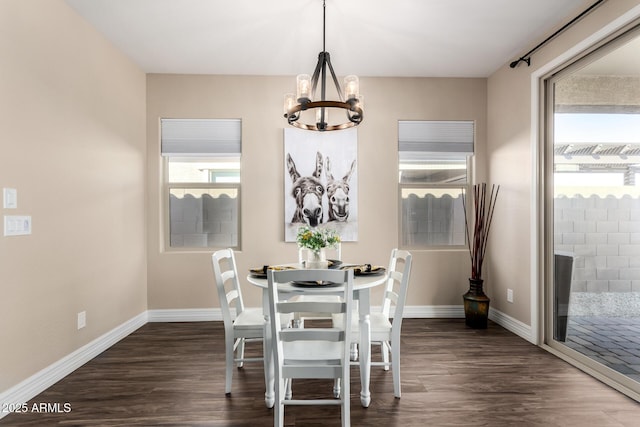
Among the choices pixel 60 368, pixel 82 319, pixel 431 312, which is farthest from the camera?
pixel 431 312

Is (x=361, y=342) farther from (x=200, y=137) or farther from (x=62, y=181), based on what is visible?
(x=200, y=137)

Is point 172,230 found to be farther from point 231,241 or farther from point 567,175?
point 567,175

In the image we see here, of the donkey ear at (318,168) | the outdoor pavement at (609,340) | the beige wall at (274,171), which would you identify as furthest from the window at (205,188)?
the outdoor pavement at (609,340)

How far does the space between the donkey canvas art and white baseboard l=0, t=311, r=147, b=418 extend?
73.5 inches

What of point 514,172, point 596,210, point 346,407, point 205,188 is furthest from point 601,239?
point 205,188

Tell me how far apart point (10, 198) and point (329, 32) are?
8.47 ft

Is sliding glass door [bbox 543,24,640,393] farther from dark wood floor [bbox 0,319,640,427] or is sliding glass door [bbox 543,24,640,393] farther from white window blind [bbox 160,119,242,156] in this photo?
white window blind [bbox 160,119,242,156]

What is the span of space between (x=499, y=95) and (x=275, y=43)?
2.40 metres

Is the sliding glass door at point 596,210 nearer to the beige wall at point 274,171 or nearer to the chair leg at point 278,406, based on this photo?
the beige wall at point 274,171

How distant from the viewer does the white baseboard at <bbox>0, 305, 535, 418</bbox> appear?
2272 millimetres

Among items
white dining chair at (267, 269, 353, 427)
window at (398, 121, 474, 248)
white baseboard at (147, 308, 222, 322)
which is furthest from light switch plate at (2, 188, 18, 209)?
window at (398, 121, 474, 248)

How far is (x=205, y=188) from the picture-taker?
4070mm

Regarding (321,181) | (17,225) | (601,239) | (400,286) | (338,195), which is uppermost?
(321,181)

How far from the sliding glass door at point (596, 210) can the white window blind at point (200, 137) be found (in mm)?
3073
